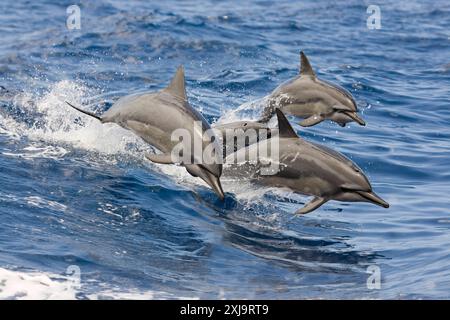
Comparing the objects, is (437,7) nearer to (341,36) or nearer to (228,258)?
(341,36)

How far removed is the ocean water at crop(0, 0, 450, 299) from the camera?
789cm

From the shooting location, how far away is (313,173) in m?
8.89

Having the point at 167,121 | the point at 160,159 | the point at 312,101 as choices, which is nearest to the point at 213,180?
the point at 160,159

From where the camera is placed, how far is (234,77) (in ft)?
58.2

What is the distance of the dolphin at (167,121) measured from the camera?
8.23 metres

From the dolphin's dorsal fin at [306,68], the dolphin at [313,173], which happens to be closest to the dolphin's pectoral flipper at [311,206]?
the dolphin at [313,173]

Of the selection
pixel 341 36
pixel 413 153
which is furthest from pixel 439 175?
pixel 341 36

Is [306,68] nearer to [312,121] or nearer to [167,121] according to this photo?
[312,121]

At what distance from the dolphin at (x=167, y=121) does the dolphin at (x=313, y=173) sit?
2.99 ft

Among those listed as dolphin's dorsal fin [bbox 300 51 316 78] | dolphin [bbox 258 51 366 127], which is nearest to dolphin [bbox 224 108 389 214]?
dolphin [bbox 258 51 366 127]

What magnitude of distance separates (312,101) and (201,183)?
5.89ft

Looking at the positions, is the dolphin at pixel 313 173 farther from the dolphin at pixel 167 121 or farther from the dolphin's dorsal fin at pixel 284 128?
the dolphin at pixel 167 121

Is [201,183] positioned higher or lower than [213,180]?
lower

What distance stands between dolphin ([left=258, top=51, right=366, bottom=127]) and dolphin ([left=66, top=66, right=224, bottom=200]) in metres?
1.88
